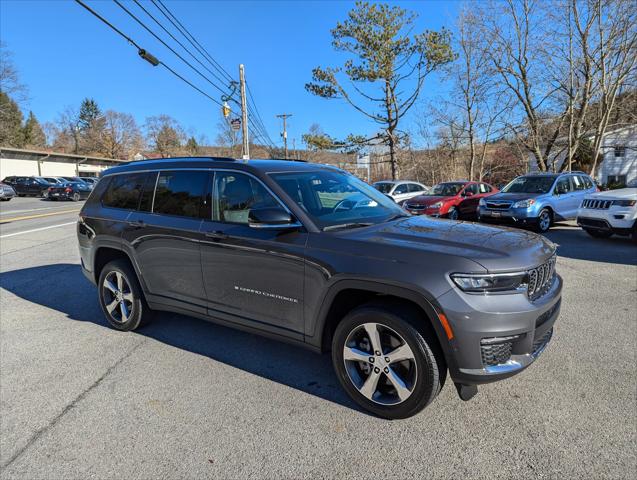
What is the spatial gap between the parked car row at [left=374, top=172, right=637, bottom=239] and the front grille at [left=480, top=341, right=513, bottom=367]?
294 inches

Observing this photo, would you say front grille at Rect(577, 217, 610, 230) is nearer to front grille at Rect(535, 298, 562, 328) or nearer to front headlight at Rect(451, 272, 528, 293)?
front grille at Rect(535, 298, 562, 328)

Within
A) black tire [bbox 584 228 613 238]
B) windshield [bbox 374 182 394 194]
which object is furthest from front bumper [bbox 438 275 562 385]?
windshield [bbox 374 182 394 194]

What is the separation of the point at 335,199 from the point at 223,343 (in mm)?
1833

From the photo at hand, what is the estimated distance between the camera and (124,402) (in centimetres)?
298

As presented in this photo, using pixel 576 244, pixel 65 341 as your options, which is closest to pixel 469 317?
pixel 65 341

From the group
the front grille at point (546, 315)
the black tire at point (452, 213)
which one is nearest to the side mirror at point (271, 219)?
the front grille at point (546, 315)

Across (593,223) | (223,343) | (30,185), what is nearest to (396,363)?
(223,343)

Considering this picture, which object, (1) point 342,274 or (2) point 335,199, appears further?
(2) point 335,199

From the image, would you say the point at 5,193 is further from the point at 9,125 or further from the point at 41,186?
the point at 9,125

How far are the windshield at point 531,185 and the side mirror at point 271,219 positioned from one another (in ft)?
36.7

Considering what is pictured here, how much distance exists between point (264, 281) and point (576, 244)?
8747 millimetres

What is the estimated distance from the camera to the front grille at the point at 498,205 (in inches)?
454

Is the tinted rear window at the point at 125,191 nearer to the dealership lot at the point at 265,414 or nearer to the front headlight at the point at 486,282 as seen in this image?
the dealership lot at the point at 265,414

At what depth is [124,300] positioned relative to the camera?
168 inches
